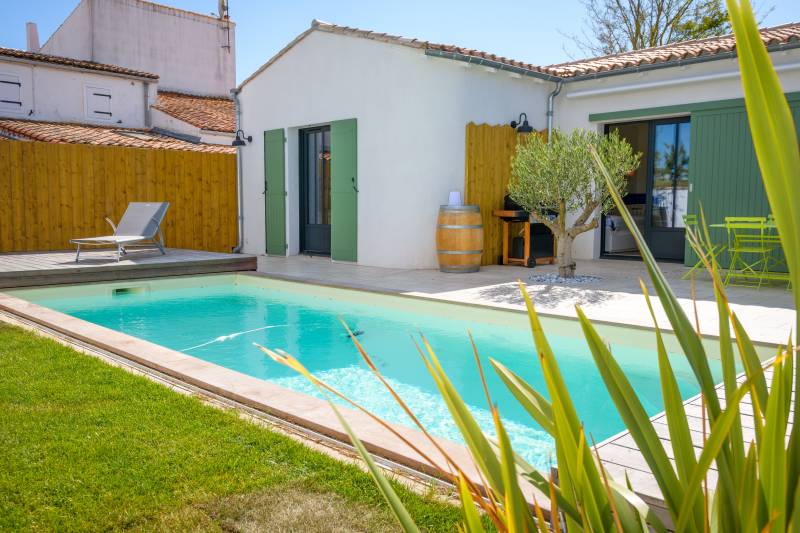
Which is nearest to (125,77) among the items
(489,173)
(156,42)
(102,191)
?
(156,42)

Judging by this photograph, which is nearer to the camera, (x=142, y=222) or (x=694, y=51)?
(x=694, y=51)

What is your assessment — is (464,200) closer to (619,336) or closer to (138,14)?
(619,336)

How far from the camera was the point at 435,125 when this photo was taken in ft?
31.5

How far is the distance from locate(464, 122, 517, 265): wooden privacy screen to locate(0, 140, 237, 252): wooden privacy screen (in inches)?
226

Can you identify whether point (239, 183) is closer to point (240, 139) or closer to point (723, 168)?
point (240, 139)

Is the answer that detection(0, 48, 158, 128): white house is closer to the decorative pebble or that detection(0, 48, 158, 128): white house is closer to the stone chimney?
the stone chimney

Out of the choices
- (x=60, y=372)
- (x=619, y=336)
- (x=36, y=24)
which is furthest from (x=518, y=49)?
(x=60, y=372)

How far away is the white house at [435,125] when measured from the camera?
9281 mm

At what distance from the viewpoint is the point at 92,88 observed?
18422mm

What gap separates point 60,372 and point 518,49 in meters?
22.6

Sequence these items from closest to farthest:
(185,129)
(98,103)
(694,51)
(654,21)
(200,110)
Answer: (694,51), (98,103), (185,129), (654,21), (200,110)

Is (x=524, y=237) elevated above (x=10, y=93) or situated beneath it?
situated beneath

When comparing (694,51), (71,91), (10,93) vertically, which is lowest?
(694,51)

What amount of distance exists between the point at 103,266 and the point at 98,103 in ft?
39.8
